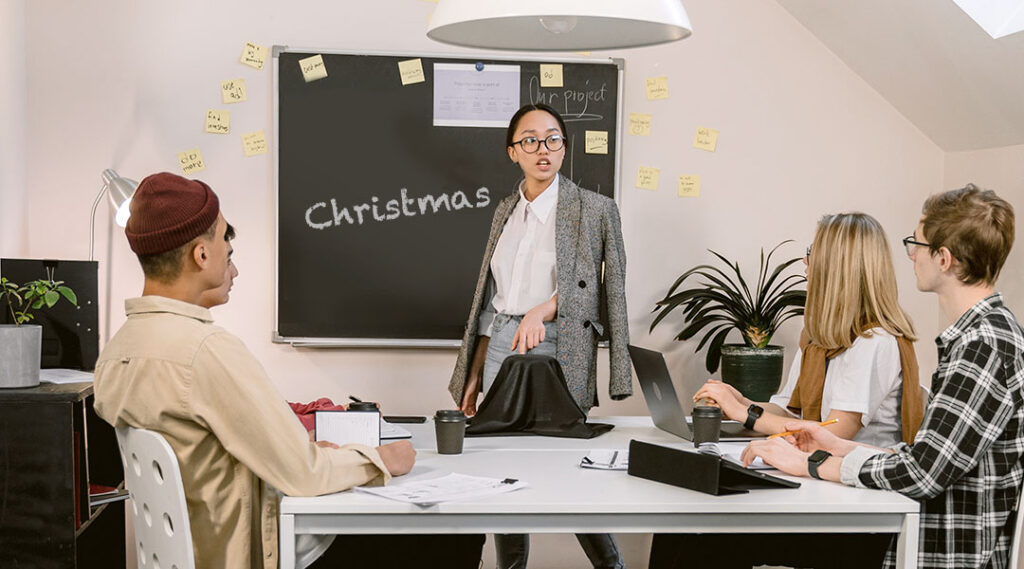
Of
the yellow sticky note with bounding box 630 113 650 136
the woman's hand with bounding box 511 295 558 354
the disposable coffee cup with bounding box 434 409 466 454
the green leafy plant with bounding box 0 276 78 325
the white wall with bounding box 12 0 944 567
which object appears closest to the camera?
the disposable coffee cup with bounding box 434 409 466 454

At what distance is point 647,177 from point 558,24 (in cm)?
182

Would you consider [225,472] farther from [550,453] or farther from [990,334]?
[990,334]

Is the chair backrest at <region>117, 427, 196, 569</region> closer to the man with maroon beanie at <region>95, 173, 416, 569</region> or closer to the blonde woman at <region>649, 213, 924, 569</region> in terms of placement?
the man with maroon beanie at <region>95, 173, 416, 569</region>

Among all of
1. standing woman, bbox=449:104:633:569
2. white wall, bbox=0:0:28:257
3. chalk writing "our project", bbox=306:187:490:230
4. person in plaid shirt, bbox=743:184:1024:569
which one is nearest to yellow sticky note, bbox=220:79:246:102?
chalk writing "our project", bbox=306:187:490:230

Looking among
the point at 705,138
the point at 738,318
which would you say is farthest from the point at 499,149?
the point at 738,318

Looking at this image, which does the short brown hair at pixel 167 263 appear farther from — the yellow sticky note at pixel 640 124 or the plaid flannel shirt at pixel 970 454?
the yellow sticky note at pixel 640 124

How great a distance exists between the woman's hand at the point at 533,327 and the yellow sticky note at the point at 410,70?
1.28 meters

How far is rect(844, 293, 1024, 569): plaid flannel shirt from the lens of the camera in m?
1.82

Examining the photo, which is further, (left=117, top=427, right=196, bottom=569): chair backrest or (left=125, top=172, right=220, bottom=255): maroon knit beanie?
(left=125, top=172, right=220, bottom=255): maroon knit beanie

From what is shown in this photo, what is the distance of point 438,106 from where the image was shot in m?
3.87

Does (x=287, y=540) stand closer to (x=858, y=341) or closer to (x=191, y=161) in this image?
(x=858, y=341)

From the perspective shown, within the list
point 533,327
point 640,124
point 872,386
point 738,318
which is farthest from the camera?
point 640,124

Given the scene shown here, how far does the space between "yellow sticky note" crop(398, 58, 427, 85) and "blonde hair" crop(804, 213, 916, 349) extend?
1955 mm

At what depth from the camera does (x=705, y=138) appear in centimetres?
402
